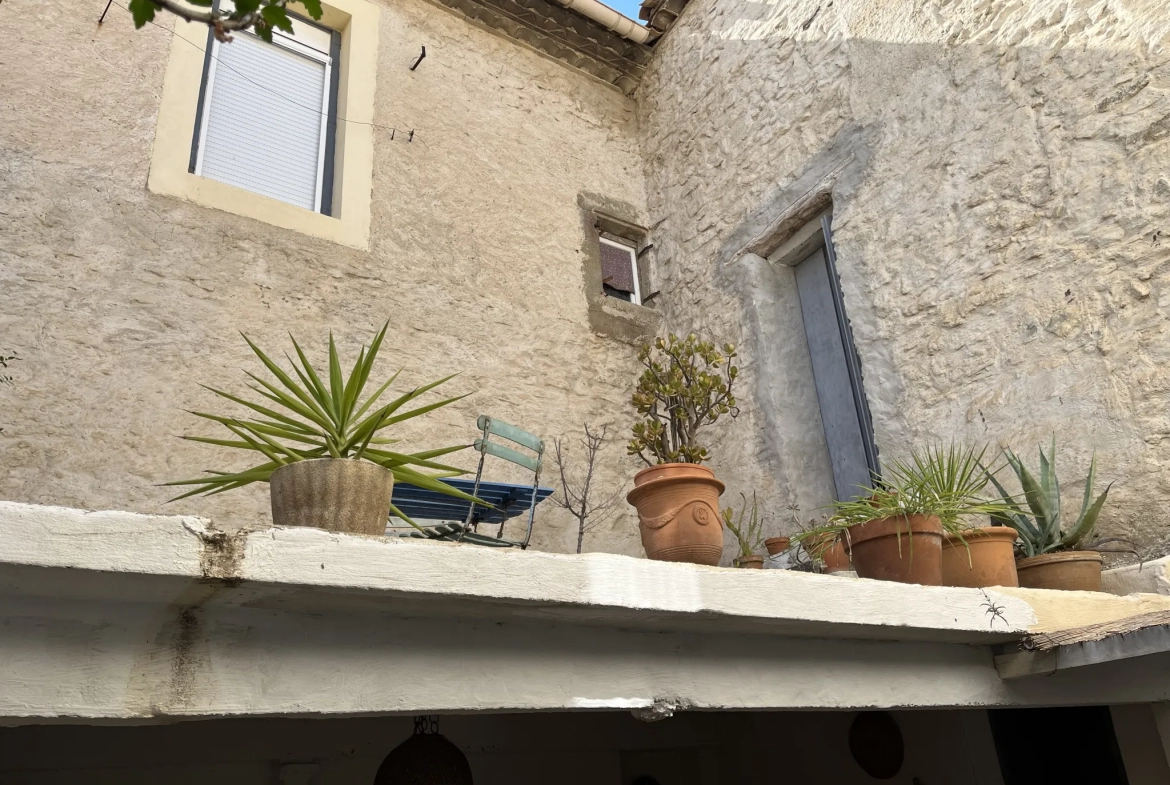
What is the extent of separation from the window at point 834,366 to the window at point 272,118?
2.93 metres

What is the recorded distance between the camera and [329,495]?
193cm

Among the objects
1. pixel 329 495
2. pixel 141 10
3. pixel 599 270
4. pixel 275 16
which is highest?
pixel 599 270

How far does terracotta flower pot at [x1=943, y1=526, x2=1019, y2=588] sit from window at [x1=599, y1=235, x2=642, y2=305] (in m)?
3.51

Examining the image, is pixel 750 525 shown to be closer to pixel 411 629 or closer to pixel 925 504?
pixel 925 504

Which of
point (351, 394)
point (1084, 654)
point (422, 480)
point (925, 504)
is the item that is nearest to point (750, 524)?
point (925, 504)

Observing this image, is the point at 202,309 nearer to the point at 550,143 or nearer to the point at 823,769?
the point at 550,143

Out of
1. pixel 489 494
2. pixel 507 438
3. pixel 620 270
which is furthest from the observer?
pixel 620 270

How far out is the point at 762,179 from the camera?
532cm

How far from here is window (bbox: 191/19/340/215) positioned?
486cm

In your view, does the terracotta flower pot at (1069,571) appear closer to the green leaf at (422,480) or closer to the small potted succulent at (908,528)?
the small potted succulent at (908,528)

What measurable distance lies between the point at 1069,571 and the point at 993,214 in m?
1.69

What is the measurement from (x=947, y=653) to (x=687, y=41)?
513cm

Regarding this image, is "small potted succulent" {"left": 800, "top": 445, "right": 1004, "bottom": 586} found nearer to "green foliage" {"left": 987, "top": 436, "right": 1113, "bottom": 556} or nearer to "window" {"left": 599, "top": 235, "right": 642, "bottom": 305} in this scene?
"green foliage" {"left": 987, "top": 436, "right": 1113, "bottom": 556}

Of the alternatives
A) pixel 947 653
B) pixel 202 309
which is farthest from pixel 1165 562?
pixel 202 309
